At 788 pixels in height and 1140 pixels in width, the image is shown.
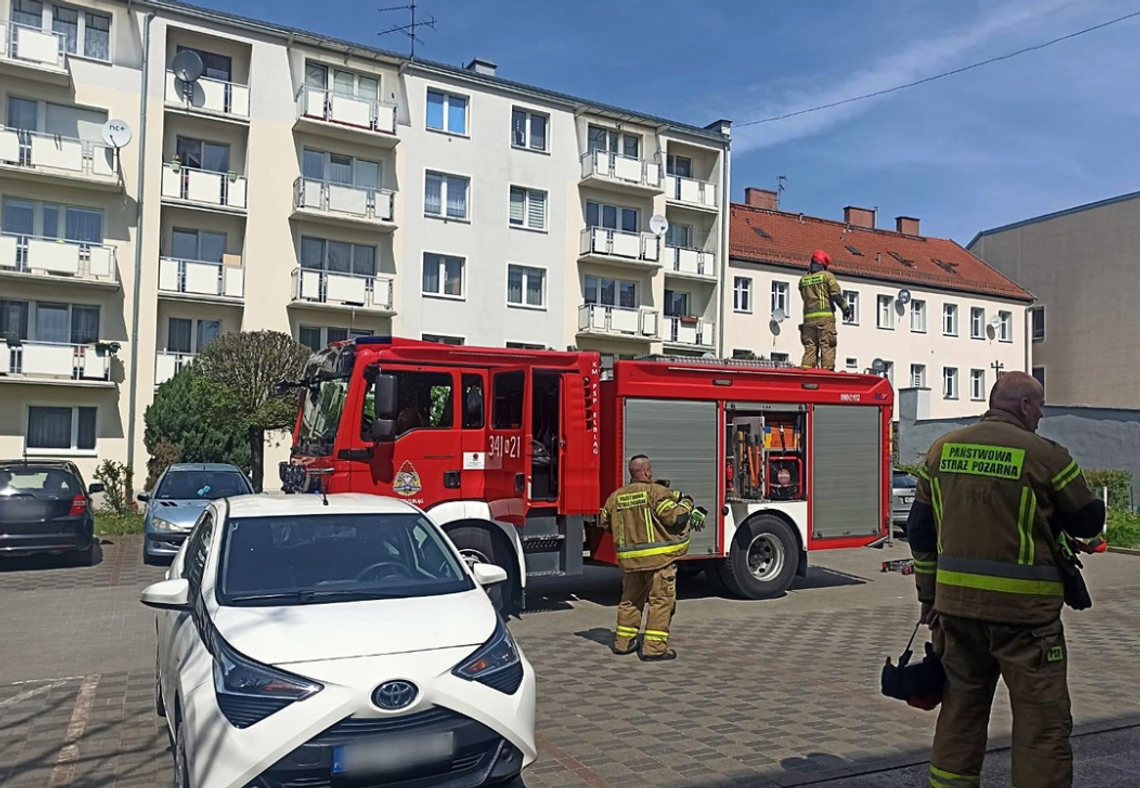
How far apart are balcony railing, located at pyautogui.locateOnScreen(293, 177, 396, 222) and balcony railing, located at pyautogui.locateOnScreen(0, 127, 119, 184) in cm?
476

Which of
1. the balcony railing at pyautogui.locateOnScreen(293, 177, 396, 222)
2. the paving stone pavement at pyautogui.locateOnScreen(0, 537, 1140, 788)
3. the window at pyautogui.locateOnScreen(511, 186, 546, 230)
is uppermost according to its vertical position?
the window at pyautogui.locateOnScreen(511, 186, 546, 230)

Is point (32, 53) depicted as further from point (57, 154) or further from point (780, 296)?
point (780, 296)

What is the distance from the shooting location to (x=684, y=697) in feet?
23.7

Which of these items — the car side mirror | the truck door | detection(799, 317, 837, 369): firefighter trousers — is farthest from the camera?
detection(799, 317, 837, 369): firefighter trousers

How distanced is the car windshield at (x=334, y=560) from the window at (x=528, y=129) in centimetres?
2747

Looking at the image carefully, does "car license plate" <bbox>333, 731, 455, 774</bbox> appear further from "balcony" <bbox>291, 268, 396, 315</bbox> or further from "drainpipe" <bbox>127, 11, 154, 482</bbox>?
"balcony" <bbox>291, 268, 396, 315</bbox>

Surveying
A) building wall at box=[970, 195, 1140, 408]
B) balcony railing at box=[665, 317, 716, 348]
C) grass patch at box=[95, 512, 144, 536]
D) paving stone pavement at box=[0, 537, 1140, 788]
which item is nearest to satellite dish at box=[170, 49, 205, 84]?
grass patch at box=[95, 512, 144, 536]

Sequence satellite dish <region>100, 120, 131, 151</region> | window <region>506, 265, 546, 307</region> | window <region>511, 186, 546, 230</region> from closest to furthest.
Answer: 1. satellite dish <region>100, 120, 131, 151</region>
2. window <region>506, 265, 546, 307</region>
3. window <region>511, 186, 546, 230</region>

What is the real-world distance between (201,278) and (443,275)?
723 cm

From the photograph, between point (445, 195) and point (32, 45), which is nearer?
point (32, 45)

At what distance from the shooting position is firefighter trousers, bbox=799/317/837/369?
13242mm

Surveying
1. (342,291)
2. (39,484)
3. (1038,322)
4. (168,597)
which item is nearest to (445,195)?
(342,291)

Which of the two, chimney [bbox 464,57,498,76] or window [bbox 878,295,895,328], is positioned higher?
chimney [bbox 464,57,498,76]

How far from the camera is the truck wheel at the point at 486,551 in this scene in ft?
32.2
